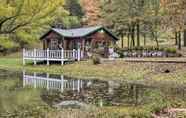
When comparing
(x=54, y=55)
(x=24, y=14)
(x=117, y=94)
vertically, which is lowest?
(x=117, y=94)

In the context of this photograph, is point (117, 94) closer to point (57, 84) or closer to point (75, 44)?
point (57, 84)

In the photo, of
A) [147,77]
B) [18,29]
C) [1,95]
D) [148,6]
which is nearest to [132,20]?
[148,6]

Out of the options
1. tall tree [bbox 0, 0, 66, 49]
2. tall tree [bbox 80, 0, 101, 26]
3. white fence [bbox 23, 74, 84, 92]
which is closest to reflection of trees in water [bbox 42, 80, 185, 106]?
white fence [bbox 23, 74, 84, 92]

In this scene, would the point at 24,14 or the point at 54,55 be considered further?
the point at 54,55

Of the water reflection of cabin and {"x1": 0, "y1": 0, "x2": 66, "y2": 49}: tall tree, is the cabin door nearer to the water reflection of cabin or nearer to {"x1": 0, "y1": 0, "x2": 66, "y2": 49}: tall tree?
the water reflection of cabin

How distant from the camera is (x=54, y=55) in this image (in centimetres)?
4847

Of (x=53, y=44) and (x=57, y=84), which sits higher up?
(x=53, y=44)

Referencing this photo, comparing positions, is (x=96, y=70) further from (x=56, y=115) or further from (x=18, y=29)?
(x=56, y=115)

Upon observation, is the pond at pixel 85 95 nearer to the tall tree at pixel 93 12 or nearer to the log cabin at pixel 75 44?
the log cabin at pixel 75 44

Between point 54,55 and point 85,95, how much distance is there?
24303 millimetres

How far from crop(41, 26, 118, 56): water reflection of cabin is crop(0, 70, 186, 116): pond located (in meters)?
17.8

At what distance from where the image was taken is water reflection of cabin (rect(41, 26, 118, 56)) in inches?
1981

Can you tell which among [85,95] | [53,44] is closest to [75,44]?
[53,44]

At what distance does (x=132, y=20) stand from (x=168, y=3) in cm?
1848
